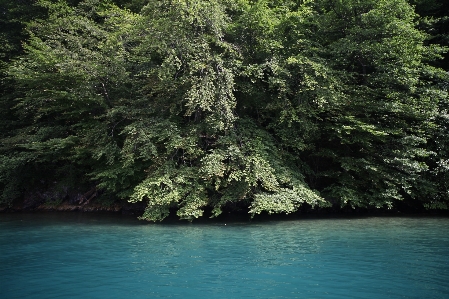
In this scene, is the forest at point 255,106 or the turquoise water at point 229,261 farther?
the forest at point 255,106

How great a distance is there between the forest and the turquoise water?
2.00 metres

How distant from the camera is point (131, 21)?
17250mm

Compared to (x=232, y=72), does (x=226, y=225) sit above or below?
below

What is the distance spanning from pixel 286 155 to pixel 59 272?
1062cm

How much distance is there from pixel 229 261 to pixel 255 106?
9.92 m

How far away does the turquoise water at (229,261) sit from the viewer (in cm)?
628

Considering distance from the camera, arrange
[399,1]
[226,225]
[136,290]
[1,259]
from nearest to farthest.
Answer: [136,290], [1,259], [226,225], [399,1]

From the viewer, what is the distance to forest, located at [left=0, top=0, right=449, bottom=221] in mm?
14289

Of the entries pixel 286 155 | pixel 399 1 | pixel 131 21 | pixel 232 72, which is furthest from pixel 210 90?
pixel 399 1

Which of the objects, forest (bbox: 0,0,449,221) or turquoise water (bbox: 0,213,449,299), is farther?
forest (bbox: 0,0,449,221)

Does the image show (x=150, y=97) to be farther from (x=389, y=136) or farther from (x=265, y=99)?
(x=389, y=136)

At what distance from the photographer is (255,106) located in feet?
55.5

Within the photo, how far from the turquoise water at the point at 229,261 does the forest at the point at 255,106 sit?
78.9 inches

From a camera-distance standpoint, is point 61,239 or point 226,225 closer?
point 61,239
